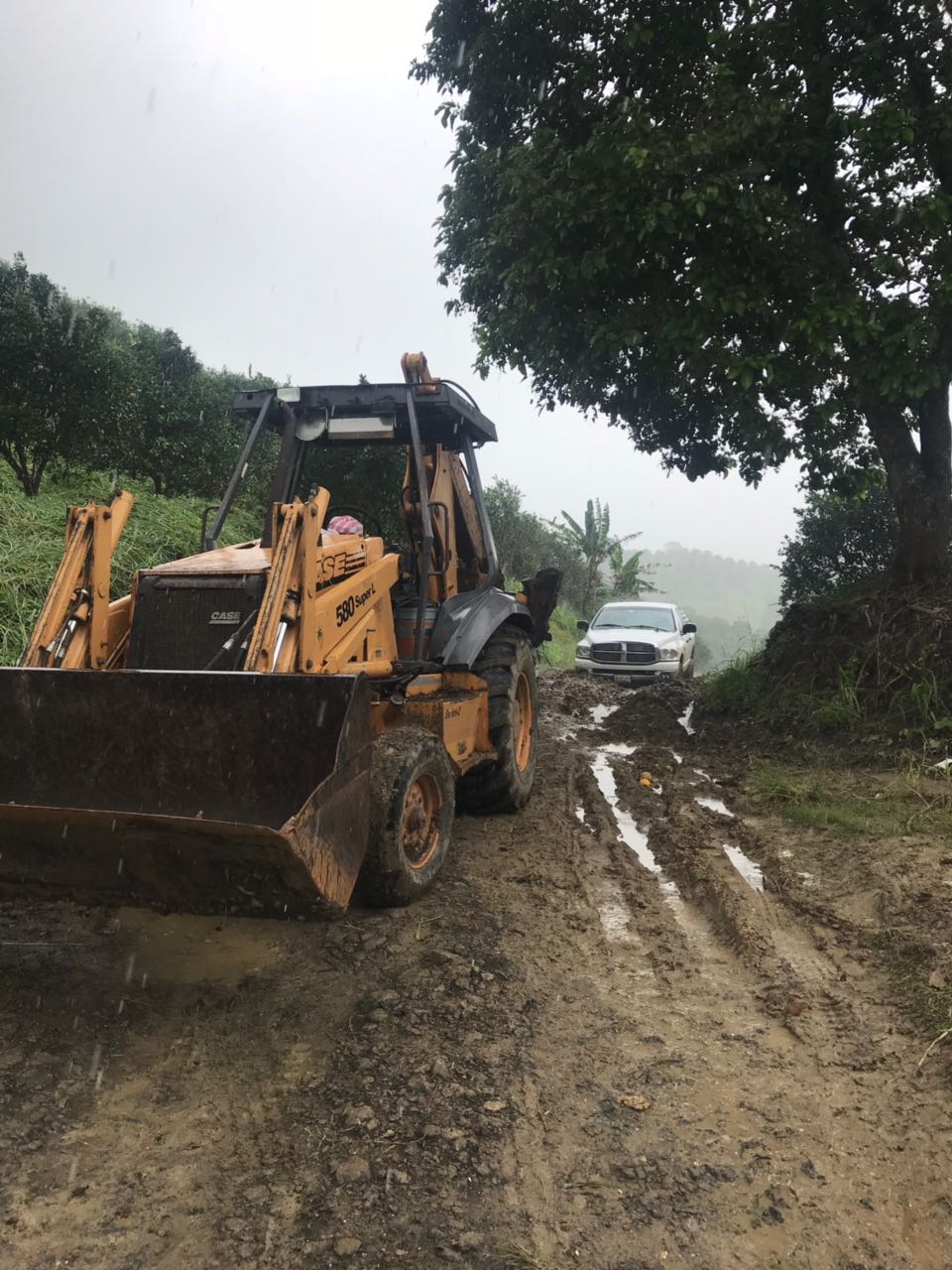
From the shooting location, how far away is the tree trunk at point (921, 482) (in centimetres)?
898

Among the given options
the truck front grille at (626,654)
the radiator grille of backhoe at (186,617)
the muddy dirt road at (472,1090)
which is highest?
the radiator grille of backhoe at (186,617)

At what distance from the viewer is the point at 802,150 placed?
315 inches

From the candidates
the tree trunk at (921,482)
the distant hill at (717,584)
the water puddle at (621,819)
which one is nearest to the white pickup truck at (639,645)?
the tree trunk at (921,482)

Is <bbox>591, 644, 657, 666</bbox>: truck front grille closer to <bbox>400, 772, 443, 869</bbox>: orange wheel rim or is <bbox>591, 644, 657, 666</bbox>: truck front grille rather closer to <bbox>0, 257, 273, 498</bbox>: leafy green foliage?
<bbox>0, 257, 273, 498</bbox>: leafy green foliage

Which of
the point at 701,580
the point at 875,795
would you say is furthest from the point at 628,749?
the point at 701,580

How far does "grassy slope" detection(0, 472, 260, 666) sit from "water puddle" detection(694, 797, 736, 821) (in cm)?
575

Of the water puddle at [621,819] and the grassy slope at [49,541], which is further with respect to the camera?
the grassy slope at [49,541]

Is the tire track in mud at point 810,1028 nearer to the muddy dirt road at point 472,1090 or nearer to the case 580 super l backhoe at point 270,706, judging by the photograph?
the muddy dirt road at point 472,1090

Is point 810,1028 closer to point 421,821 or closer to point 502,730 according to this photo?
point 421,821

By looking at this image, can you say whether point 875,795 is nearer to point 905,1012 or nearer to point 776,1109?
point 905,1012

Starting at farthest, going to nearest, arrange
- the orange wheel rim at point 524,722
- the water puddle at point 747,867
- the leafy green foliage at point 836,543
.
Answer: the leafy green foliage at point 836,543
the orange wheel rim at point 524,722
the water puddle at point 747,867

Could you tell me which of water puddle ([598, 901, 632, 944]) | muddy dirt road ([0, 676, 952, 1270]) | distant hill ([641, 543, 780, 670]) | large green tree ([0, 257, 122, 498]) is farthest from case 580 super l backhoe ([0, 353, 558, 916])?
distant hill ([641, 543, 780, 670])

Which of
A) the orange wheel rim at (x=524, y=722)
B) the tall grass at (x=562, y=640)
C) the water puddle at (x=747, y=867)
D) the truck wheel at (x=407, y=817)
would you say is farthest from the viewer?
the tall grass at (x=562, y=640)

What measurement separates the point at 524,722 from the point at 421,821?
2.67 m
